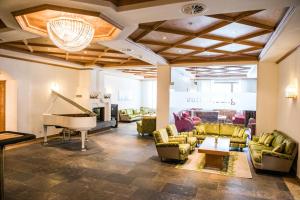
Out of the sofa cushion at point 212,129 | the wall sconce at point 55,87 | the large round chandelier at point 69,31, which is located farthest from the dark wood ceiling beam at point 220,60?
the large round chandelier at point 69,31

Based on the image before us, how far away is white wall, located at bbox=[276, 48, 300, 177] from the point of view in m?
4.58

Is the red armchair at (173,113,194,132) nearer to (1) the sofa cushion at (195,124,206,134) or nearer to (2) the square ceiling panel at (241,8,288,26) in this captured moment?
(1) the sofa cushion at (195,124,206,134)

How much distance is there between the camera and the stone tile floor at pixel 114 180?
3.57 m

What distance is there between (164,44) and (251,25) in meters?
2.21

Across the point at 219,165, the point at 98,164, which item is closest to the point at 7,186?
the point at 98,164

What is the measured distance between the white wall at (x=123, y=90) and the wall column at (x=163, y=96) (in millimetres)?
4552

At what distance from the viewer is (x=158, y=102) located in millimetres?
8016

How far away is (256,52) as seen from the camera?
6258mm

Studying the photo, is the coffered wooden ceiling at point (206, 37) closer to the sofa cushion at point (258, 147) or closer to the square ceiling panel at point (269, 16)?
the square ceiling panel at point (269, 16)

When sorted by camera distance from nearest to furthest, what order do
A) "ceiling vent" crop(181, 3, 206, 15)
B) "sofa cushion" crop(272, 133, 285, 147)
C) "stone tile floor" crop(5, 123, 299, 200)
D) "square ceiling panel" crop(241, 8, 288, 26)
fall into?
"ceiling vent" crop(181, 3, 206, 15)
"square ceiling panel" crop(241, 8, 288, 26)
"stone tile floor" crop(5, 123, 299, 200)
"sofa cushion" crop(272, 133, 285, 147)

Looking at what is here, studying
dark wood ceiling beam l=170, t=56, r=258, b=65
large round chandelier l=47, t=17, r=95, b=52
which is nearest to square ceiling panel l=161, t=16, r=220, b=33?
large round chandelier l=47, t=17, r=95, b=52

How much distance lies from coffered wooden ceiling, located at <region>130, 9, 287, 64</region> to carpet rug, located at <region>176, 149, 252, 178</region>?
308 centimetres

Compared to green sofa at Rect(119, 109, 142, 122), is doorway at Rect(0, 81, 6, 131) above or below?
above

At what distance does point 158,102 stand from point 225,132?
2.65 metres
